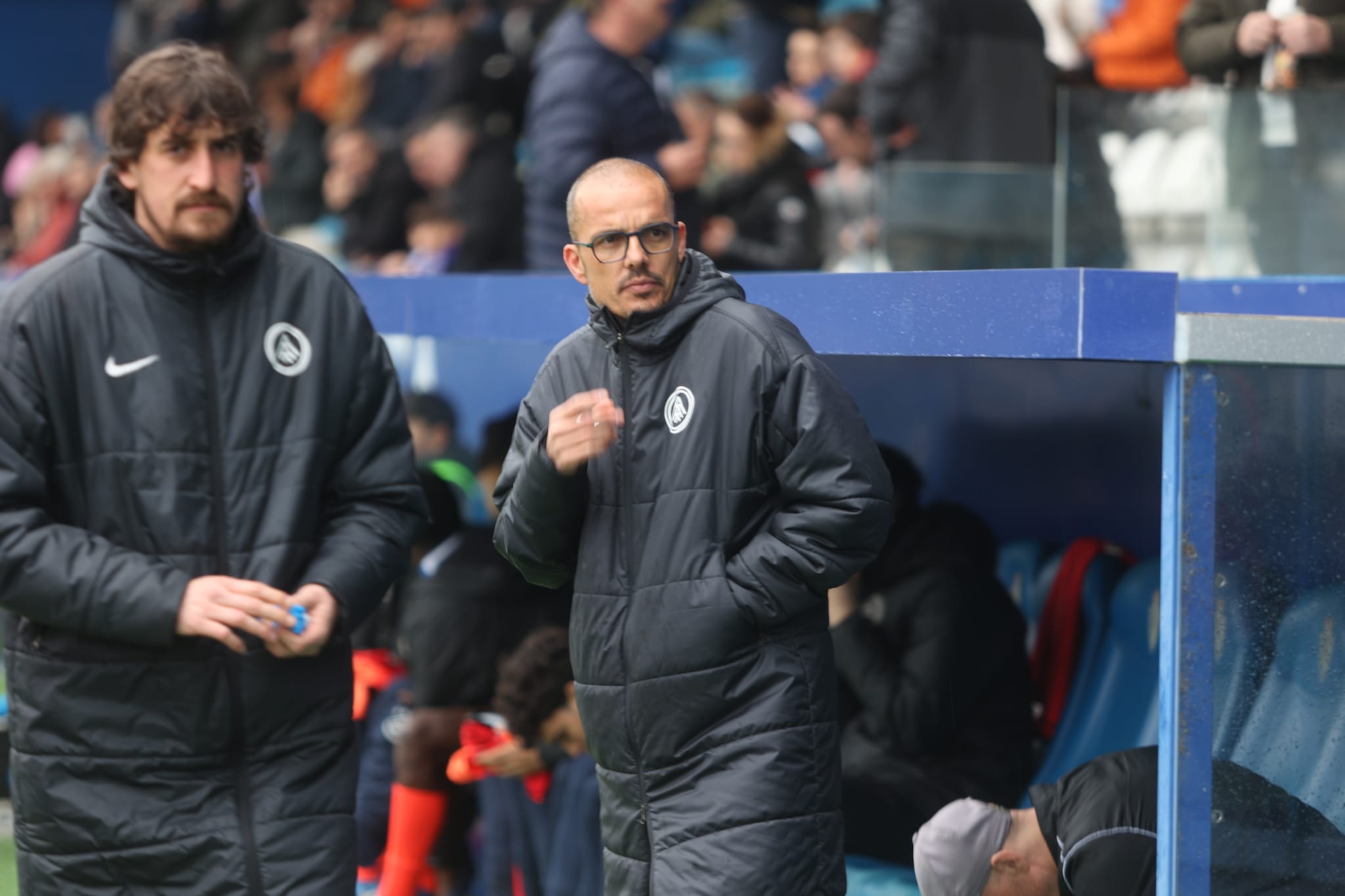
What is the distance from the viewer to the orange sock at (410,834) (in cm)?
509

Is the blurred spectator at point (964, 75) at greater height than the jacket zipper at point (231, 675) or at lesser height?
greater

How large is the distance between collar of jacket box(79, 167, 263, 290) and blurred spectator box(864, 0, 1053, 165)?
3273 mm

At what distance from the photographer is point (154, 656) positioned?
300cm

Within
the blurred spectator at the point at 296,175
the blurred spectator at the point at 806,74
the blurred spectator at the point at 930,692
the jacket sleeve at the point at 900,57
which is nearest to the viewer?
the blurred spectator at the point at 930,692

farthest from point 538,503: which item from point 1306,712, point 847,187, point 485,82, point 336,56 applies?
point 336,56

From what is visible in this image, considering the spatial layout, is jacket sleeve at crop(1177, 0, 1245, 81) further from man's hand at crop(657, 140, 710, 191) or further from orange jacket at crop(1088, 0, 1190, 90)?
man's hand at crop(657, 140, 710, 191)

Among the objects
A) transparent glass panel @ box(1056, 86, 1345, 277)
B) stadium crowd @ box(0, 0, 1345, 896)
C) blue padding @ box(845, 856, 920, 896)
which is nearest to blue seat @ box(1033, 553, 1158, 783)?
stadium crowd @ box(0, 0, 1345, 896)

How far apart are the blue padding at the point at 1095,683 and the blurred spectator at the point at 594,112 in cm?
171

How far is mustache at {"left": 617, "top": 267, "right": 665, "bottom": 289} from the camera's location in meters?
2.84

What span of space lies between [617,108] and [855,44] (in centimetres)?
277

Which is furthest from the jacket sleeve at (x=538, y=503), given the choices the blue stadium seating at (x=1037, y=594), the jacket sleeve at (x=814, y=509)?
the blue stadium seating at (x=1037, y=594)

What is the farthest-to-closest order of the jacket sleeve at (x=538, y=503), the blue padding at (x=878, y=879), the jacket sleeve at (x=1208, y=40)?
the jacket sleeve at (x=1208, y=40), the blue padding at (x=878, y=879), the jacket sleeve at (x=538, y=503)

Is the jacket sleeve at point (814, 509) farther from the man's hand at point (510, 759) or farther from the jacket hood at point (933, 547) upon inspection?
the man's hand at point (510, 759)

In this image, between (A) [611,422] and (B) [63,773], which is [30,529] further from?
(A) [611,422]
